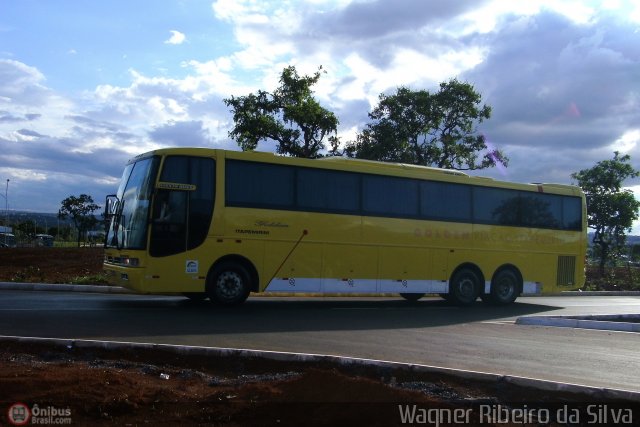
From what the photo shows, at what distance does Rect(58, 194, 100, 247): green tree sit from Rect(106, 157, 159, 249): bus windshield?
22658mm

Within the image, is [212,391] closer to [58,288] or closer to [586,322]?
[586,322]

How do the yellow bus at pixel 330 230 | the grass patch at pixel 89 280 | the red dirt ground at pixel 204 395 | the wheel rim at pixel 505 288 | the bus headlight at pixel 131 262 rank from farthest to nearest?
the grass patch at pixel 89 280
the wheel rim at pixel 505 288
the yellow bus at pixel 330 230
the bus headlight at pixel 131 262
the red dirt ground at pixel 204 395

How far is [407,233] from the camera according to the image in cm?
1622

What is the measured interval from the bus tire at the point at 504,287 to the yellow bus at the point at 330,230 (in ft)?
0.15

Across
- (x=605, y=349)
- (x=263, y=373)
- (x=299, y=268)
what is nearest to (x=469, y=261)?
(x=299, y=268)

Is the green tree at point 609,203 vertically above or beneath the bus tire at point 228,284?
above

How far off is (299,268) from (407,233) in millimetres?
3259

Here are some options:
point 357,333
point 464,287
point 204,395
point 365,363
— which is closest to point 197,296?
point 357,333

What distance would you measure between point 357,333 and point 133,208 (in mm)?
5567

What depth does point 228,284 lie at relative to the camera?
1372cm

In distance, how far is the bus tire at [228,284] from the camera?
532 inches

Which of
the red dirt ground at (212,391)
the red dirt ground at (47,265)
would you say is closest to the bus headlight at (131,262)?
the red dirt ground at (212,391)

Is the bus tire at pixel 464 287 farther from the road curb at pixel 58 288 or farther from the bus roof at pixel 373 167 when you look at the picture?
the road curb at pixel 58 288

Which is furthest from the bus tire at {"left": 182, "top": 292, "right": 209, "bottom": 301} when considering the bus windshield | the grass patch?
the grass patch
